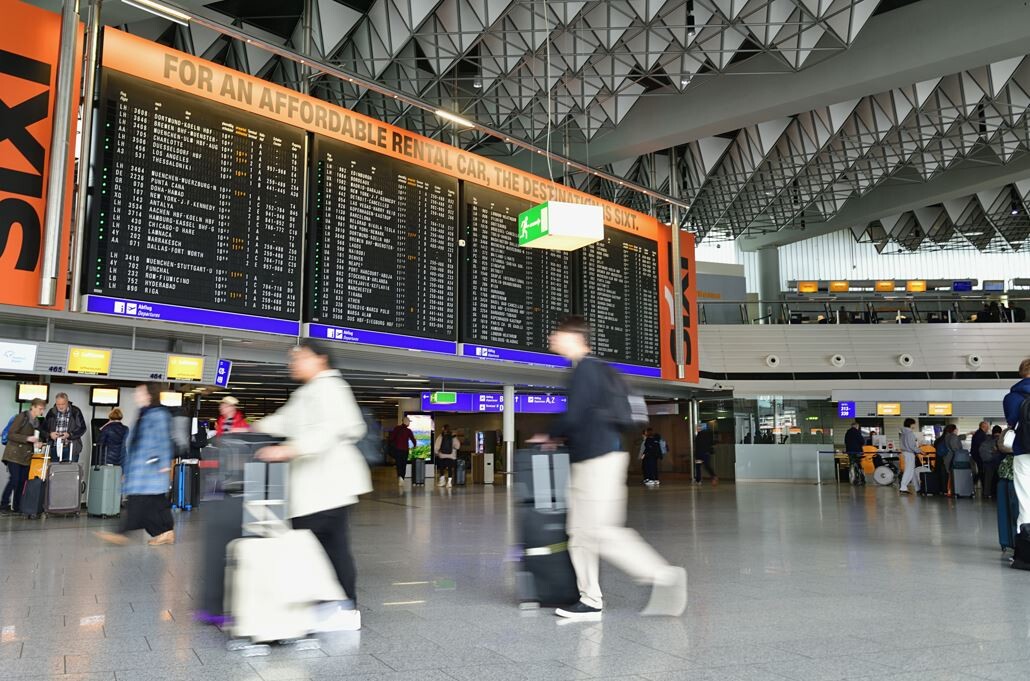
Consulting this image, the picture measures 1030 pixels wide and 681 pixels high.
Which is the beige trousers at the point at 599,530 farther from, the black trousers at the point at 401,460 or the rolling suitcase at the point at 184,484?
the black trousers at the point at 401,460

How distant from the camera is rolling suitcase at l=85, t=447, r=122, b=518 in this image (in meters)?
10.6

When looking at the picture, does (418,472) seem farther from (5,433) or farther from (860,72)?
(860,72)

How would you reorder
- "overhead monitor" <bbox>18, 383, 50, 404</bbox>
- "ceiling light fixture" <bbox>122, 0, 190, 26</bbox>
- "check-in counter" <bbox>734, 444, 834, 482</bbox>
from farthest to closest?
1. "check-in counter" <bbox>734, 444, 834, 482</bbox>
2. "overhead monitor" <bbox>18, 383, 50, 404</bbox>
3. "ceiling light fixture" <bbox>122, 0, 190, 26</bbox>

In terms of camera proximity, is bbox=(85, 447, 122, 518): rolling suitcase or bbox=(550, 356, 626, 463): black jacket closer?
bbox=(550, 356, 626, 463): black jacket

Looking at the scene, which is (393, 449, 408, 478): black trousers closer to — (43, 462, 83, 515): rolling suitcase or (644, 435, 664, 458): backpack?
(644, 435, 664, 458): backpack

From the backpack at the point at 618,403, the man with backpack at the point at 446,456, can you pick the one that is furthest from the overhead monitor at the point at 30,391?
the backpack at the point at 618,403

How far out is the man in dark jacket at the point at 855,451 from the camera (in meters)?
21.1

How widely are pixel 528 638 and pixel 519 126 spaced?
16.6m

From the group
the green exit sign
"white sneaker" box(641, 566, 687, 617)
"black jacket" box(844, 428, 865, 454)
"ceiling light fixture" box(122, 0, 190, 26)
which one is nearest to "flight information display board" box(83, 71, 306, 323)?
"ceiling light fixture" box(122, 0, 190, 26)

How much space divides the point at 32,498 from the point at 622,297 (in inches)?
398

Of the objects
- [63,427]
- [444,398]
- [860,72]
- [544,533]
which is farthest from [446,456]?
[544,533]

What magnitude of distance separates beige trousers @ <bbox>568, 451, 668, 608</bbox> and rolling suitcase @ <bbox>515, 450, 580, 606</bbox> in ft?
0.32

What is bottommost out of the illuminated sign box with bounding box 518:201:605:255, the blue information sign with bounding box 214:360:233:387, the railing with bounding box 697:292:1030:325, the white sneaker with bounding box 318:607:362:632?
the white sneaker with bounding box 318:607:362:632

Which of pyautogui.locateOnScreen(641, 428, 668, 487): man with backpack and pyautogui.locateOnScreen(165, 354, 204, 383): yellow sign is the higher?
pyautogui.locateOnScreen(165, 354, 204, 383): yellow sign
